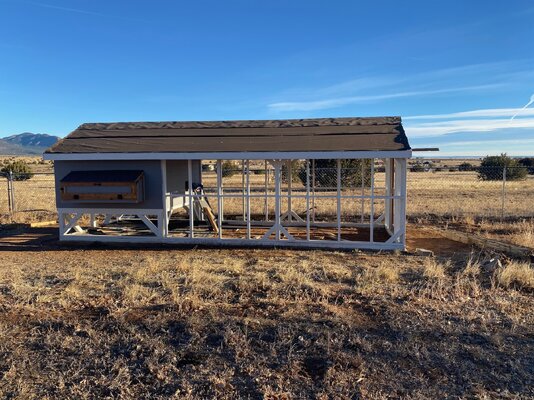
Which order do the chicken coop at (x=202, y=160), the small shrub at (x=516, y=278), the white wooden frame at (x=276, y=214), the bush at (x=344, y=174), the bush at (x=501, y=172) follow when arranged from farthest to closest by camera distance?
the bush at (x=501, y=172) < the bush at (x=344, y=174) < the chicken coop at (x=202, y=160) < the white wooden frame at (x=276, y=214) < the small shrub at (x=516, y=278)

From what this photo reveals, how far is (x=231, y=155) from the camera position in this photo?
10.9 m

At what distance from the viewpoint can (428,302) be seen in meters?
6.24

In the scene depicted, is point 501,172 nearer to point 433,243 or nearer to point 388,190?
point 388,190

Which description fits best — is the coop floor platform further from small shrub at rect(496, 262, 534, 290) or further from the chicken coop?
small shrub at rect(496, 262, 534, 290)

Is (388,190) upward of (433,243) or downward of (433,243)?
upward

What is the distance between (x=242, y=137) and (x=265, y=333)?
7.58 meters

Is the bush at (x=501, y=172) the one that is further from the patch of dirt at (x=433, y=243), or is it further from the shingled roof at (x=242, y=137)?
the shingled roof at (x=242, y=137)

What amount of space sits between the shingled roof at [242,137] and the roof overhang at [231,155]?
0.11 metres

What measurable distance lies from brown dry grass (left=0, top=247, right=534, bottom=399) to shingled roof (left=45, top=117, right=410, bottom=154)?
3614 mm

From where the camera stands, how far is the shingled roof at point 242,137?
1082 cm

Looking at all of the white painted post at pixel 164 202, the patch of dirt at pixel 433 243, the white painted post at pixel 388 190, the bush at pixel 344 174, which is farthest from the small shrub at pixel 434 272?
the bush at pixel 344 174

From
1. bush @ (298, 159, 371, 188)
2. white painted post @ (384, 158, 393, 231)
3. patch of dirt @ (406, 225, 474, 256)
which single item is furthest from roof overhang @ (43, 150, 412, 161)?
bush @ (298, 159, 371, 188)

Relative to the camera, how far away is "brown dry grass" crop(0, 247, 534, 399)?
13.2 feet

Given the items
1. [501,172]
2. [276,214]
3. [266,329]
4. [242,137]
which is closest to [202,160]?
[242,137]
